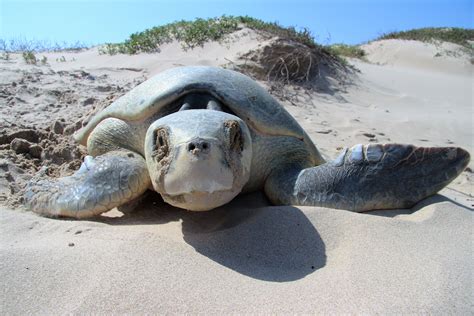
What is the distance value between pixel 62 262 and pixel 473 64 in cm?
1340

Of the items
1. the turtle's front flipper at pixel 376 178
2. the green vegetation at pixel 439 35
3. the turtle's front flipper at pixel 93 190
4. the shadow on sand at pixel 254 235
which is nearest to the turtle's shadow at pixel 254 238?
the shadow on sand at pixel 254 235

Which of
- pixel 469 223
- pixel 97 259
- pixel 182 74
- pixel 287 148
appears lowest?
pixel 469 223

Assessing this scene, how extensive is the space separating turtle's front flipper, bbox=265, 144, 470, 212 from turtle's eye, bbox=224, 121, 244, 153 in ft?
1.68

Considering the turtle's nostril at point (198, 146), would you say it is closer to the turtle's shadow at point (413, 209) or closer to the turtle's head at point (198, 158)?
the turtle's head at point (198, 158)

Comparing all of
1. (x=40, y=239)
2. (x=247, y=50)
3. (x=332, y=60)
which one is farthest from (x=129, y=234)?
(x=332, y=60)

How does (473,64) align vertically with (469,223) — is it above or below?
above

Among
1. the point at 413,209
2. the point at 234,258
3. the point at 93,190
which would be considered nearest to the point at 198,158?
the point at 234,258

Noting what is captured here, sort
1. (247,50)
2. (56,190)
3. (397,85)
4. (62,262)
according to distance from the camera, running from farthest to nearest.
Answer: (397,85)
(247,50)
(56,190)
(62,262)

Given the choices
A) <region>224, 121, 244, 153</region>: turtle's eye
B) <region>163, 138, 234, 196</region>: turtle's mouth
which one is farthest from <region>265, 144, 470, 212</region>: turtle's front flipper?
<region>163, 138, 234, 196</region>: turtle's mouth

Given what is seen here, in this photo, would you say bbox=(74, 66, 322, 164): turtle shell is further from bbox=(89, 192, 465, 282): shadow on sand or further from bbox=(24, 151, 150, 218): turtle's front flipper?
bbox=(89, 192, 465, 282): shadow on sand

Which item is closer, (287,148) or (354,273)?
(354,273)

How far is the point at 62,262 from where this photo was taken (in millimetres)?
1531

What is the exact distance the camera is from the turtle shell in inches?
94.7

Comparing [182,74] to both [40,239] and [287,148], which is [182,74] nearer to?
[287,148]
